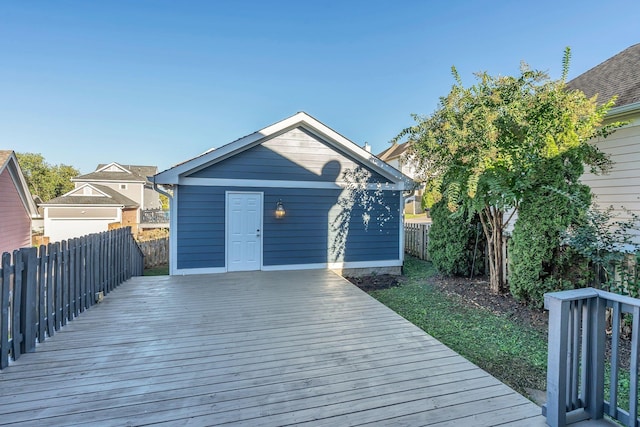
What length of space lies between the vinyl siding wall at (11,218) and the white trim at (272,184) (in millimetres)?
9705

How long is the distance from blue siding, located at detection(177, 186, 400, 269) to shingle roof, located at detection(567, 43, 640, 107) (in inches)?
189

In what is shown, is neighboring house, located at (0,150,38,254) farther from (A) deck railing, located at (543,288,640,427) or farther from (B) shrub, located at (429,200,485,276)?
(A) deck railing, located at (543,288,640,427)

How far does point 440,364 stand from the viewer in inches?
118

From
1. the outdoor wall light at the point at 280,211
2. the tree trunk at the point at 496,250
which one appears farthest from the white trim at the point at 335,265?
the tree trunk at the point at 496,250

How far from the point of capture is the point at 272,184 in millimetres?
7438

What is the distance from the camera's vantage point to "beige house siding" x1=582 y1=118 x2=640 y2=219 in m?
5.47

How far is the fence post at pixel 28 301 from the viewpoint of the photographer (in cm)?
311

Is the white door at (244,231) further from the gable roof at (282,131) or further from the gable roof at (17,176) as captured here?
the gable roof at (17,176)

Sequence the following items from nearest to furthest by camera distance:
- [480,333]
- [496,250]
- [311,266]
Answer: [480,333] → [496,250] → [311,266]

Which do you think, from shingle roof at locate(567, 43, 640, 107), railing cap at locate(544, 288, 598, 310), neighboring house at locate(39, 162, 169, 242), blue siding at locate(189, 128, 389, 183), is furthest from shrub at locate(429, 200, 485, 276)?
neighboring house at locate(39, 162, 169, 242)

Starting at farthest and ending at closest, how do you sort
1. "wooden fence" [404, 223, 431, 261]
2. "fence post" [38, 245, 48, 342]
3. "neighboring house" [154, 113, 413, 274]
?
1. "wooden fence" [404, 223, 431, 261]
2. "neighboring house" [154, 113, 413, 274]
3. "fence post" [38, 245, 48, 342]

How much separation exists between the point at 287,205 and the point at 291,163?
3.43 feet

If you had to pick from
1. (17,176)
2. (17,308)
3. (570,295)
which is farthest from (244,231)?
(17,176)

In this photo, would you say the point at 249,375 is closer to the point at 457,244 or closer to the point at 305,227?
the point at 305,227
